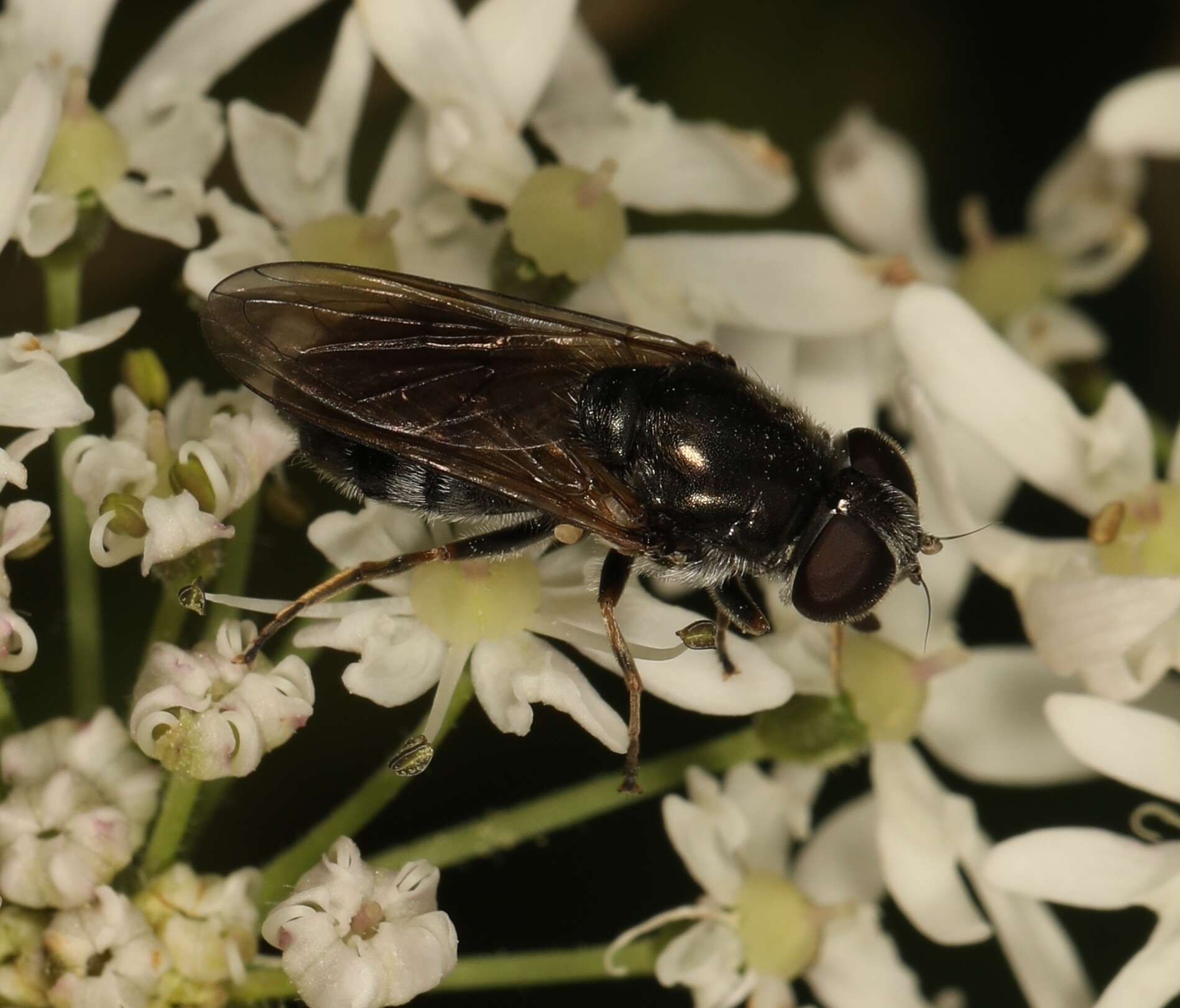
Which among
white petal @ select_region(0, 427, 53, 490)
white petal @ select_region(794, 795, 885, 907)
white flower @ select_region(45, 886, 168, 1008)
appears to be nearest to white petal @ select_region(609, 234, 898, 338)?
white petal @ select_region(794, 795, 885, 907)

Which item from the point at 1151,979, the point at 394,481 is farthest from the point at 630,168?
the point at 1151,979

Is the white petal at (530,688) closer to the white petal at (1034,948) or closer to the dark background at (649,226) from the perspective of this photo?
the dark background at (649,226)

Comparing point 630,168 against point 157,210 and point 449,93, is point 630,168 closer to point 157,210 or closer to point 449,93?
point 449,93

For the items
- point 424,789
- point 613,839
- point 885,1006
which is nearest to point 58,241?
point 424,789

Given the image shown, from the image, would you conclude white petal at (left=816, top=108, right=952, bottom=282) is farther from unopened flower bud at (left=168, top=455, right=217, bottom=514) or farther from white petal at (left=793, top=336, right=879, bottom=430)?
unopened flower bud at (left=168, top=455, right=217, bottom=514)

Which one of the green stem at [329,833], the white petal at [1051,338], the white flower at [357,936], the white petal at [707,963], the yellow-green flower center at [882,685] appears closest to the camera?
the white flower at [357,936]

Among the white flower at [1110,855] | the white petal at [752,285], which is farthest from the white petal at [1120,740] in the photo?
the white petal at [752,285]

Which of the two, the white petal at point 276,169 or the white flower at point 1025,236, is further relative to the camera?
the white flower at point 1025,236
